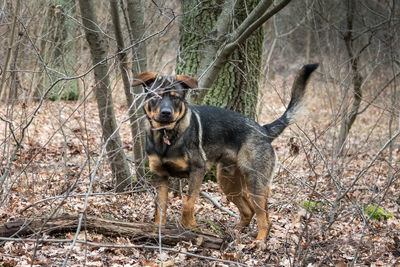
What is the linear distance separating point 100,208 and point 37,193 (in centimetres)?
107

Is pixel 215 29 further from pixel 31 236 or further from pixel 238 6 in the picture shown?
pixel 31 236

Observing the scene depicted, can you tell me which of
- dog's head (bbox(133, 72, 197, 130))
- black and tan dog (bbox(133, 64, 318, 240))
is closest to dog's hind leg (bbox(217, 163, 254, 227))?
black and tan dog (bbox(133, 64, 318, 240))

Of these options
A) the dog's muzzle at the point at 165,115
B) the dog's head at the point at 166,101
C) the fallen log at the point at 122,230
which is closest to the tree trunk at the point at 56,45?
the dog's head at the point at 166,101

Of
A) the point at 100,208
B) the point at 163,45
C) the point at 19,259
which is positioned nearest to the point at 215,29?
the point at 100,208

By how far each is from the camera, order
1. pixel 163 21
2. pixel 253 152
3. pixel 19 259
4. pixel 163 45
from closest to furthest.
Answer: pixel 19 259 < pixel 253 152 < pixel 163 21 < pixel 163 45

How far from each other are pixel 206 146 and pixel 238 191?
3.33 ft

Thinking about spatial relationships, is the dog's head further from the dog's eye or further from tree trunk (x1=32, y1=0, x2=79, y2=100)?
tree trunk (x1=32, y1=0, x2=79, y2=100)

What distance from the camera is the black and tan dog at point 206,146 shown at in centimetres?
562

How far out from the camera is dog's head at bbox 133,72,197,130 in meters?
5.39

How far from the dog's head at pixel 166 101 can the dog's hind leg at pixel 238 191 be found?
1346mm

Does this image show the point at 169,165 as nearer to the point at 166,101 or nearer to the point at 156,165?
the point at 156,165

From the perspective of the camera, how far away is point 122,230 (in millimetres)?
5133

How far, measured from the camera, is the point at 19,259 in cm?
455

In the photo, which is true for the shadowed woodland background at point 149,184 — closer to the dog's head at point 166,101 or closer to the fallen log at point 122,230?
the fallen log at point 122,230
